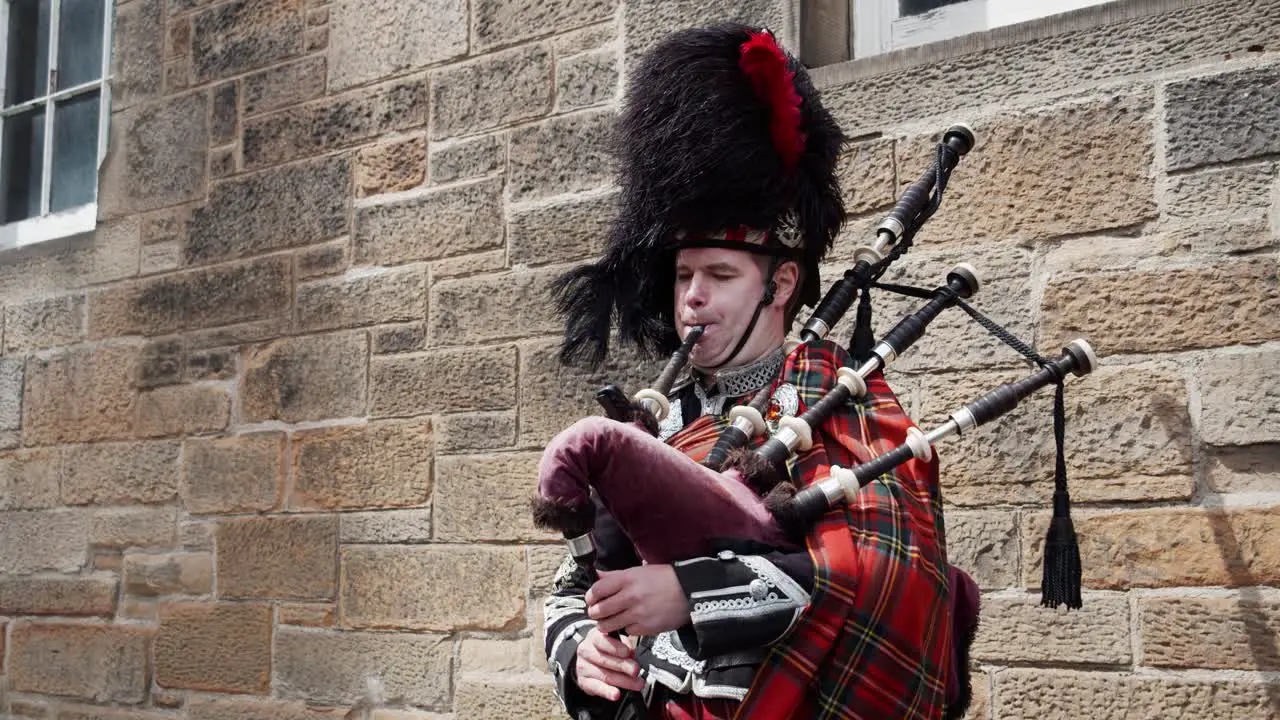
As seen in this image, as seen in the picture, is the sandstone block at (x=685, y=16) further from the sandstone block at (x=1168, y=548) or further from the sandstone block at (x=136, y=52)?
the sandstone block at (x=136, y=52)

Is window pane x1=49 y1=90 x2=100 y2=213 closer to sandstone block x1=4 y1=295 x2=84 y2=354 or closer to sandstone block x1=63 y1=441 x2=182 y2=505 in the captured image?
sandstone block x1=4 y1=295 x2=84 y2=354

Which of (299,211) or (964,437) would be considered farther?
(299,211)

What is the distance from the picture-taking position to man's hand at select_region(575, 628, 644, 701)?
6.86 feet

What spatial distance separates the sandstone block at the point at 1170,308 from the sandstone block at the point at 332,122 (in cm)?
195

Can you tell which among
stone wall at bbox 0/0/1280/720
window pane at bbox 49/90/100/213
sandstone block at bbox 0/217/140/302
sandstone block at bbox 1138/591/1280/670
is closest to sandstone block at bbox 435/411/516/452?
stone wall at bbox 0/0/1280/720

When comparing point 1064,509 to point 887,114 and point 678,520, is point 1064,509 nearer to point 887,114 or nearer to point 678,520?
point 678,520

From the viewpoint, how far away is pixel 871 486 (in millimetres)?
2043

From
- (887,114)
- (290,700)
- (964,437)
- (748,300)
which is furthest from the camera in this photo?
(290,700)

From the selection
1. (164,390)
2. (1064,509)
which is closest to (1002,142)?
(1064,509)

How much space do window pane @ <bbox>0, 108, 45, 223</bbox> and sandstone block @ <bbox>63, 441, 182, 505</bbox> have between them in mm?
1085

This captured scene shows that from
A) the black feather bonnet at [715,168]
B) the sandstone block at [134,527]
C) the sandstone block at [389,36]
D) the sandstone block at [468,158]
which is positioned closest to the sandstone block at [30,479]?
the sandstone block at [134,527]

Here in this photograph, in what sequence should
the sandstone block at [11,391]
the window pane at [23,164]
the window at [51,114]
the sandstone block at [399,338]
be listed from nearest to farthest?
the sandstone block at [399,338] → the sandstone block at [11,391] → the window at [51,114] → the window pane at [23,164]

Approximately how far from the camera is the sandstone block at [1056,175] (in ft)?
9.15

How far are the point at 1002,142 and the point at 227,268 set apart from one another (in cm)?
250
